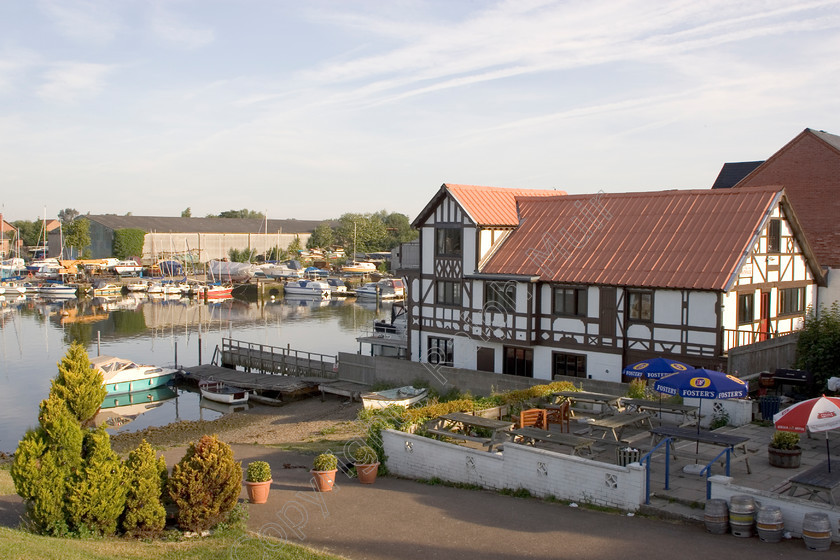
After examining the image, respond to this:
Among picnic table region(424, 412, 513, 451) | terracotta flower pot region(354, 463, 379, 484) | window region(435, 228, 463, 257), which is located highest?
window region(435, 228, 463, 257)

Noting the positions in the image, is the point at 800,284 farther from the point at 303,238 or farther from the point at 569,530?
the point at 303,238

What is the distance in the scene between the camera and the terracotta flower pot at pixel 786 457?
1577 centimetres

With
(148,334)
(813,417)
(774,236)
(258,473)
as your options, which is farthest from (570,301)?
(148,334)

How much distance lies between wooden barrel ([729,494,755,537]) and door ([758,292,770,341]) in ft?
55.3

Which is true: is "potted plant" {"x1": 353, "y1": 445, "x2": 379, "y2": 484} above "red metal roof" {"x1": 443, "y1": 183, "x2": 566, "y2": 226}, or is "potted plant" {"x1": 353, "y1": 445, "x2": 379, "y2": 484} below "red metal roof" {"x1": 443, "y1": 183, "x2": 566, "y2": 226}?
below

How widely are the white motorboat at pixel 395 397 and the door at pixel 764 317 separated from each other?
12.9m

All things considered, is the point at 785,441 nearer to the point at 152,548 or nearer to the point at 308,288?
the point at 152,548

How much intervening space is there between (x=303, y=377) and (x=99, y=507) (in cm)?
2683

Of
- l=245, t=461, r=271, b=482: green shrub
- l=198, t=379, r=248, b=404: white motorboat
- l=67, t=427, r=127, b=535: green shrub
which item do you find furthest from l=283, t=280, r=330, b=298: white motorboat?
l=67, t=427, r=127, b=535: green shrub

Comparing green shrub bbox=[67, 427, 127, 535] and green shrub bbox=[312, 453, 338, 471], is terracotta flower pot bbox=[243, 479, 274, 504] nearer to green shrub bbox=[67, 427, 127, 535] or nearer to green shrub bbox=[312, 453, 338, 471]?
green shrub bbox=[312, 453, 338, 471]

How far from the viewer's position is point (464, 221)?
3244 cm

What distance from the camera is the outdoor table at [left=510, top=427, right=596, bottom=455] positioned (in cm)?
1639

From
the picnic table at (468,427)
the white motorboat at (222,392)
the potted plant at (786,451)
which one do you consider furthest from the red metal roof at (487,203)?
the potted plant at (786,451)

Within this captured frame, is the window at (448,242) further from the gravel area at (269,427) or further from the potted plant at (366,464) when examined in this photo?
the potted plant at (366,464)
